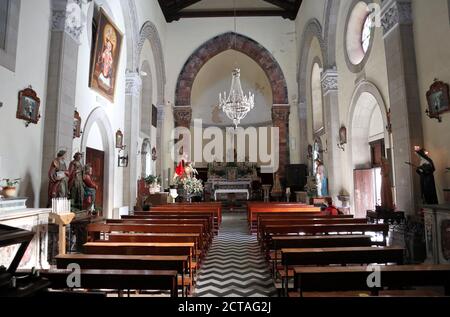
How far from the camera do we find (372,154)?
9.67 m

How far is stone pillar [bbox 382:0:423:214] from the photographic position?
5.98m

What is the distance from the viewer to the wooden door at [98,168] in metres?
9.22

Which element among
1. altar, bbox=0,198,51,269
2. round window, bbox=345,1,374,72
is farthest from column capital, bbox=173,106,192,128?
altar, bbox=0,198,51,269

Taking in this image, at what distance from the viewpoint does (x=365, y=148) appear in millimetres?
9852

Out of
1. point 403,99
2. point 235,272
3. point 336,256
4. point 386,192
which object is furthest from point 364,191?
point 336,256

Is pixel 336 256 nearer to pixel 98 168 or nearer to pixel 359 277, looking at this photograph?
pixel 359 277

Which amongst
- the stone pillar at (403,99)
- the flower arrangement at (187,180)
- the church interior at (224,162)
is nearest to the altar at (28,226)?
the church interior at (224,162)

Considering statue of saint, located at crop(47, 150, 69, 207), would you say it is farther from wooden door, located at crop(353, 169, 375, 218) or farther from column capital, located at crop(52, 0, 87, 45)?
wooden door, located at crop(353, 169, 375, 218)

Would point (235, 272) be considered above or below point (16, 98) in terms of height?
below

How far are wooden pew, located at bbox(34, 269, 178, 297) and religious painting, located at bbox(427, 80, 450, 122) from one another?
5.36 meters

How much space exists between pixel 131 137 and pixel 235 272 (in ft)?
24.8

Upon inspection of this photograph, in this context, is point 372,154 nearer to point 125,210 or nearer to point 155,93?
point 125,210

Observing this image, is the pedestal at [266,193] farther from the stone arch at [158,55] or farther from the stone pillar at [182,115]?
the stone arch at [158,55]
